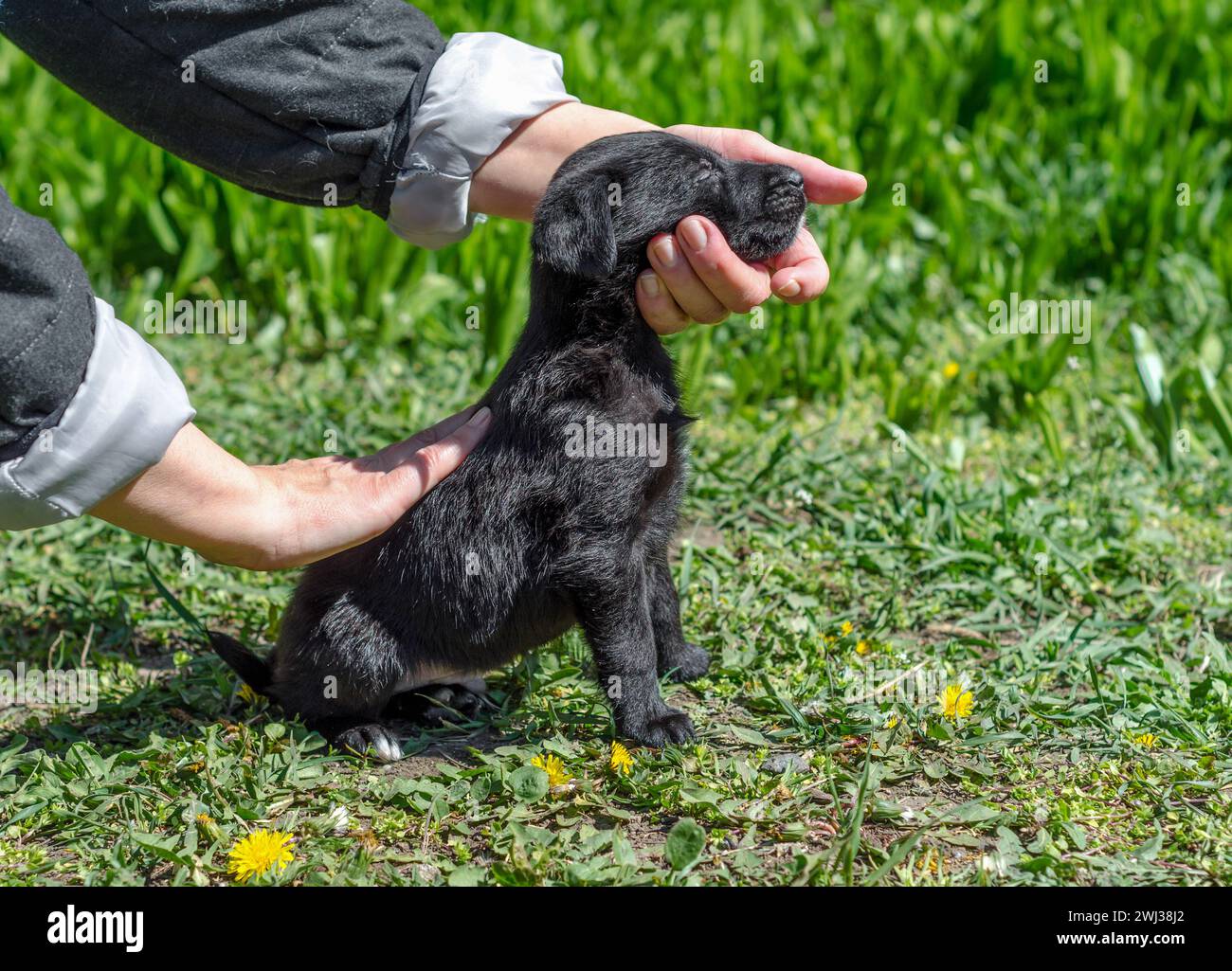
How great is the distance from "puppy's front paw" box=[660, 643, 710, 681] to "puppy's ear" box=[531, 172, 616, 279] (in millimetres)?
1037

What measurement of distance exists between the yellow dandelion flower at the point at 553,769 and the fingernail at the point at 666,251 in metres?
1.15

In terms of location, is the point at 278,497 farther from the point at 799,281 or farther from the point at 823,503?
the point at 823,503

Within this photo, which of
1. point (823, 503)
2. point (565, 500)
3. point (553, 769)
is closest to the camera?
point (553, 769)

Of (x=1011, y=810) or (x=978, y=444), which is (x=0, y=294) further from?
(x=978, y=444)

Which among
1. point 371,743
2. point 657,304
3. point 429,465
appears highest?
point 657,304

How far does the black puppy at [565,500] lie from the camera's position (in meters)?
2.96

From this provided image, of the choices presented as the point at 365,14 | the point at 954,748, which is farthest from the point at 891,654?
the point at 365,14

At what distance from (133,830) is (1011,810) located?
6.04ft

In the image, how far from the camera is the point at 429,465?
3.05 metres

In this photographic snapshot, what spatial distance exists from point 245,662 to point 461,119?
150cm

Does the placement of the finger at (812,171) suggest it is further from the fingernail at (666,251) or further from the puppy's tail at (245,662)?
the puppy's tail at (245,662)

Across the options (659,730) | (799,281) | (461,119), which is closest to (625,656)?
(659,730)

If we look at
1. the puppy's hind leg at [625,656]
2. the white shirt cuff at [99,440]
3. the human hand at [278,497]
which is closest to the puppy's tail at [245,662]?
the human hand at [278,497]

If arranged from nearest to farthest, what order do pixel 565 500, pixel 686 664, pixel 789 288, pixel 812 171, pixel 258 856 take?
pixel 258 856 → pixel 565 500 → pixel 789 288 → pixel 812 171 → pixel 686 664
